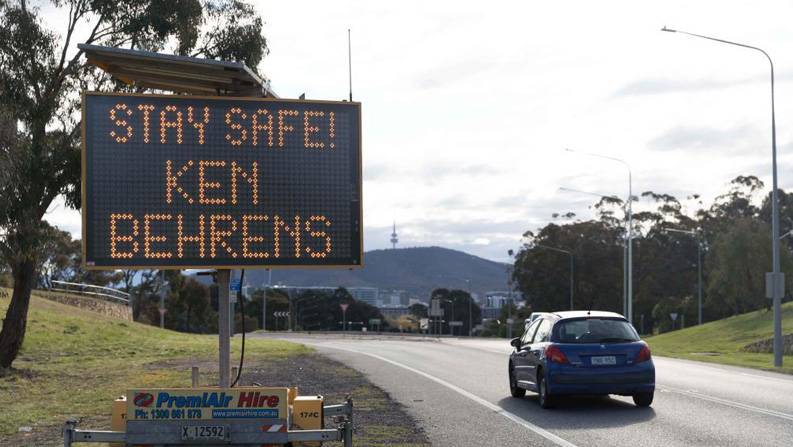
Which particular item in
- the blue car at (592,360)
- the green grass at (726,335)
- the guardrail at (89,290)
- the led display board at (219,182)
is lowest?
the green grass at (726,335)

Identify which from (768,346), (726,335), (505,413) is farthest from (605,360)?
(726,335)

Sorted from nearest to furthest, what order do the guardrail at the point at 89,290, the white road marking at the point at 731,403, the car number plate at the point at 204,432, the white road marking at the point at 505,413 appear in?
the car number plate at the point at 204,432 → the white road marking at the point at 505,413 → the white road marking at the point at 731,403 → the guardrail at the point at 89,290

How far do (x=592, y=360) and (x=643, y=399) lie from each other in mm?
1093

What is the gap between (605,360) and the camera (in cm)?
1623

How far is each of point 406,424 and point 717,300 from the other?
239ft

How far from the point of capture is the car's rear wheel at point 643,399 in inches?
648

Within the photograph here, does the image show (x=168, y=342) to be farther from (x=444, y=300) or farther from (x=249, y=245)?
(x=444, y=300)

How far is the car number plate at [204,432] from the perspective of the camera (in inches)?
322

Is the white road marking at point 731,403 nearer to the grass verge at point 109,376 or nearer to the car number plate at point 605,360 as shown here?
the car number plate at point 605,360

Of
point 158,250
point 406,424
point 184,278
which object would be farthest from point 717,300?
point 158,250

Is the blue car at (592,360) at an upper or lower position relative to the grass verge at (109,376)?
upper

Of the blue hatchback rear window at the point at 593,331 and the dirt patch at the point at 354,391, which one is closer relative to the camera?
the dirt patch at the point at 354,391

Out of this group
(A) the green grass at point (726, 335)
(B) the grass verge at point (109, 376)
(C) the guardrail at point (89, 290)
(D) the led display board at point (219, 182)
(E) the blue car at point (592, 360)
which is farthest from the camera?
(C) the guardrail at point (89, 290)

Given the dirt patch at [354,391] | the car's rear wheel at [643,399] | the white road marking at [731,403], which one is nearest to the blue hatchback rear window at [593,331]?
the car's rear wheel at [643,399]
